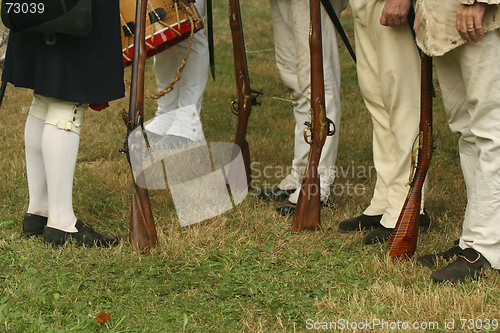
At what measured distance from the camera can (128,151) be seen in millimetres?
3346

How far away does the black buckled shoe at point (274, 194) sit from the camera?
4.38 m

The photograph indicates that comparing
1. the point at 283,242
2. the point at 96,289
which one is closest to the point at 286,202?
the point at 283,242

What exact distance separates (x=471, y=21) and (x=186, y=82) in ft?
10.2

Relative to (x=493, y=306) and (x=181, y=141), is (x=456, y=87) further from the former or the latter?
(x=181, y=141)

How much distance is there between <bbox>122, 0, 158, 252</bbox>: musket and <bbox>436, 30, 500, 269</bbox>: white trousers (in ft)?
5.09

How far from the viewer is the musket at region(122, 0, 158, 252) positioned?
337cm

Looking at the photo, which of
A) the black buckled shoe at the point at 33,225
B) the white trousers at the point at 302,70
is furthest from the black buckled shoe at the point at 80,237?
the white trousers at the point at 302,70

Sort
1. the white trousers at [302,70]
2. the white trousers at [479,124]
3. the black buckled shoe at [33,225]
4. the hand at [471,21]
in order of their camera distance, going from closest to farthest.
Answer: the hand at [471,21] < the white trousers at [479,124] < the black buckled shoe at [33,225] < the white trousers at [302,70]

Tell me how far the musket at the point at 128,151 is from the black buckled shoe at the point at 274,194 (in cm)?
116

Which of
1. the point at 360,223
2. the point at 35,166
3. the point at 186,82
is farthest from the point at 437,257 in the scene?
the point at 186,82

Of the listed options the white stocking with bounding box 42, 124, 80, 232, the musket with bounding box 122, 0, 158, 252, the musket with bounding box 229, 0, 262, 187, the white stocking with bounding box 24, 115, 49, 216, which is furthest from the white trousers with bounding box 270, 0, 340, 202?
the white stocking with bounding box 24, 115, 49, 216

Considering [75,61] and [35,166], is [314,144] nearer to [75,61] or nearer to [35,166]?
[75,61]

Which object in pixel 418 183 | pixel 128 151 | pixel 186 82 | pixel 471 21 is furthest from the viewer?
pixel 186 82

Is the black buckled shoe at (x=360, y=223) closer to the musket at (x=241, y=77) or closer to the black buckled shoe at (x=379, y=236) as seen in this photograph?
the black buckled shoe at (x=379, y=236)
